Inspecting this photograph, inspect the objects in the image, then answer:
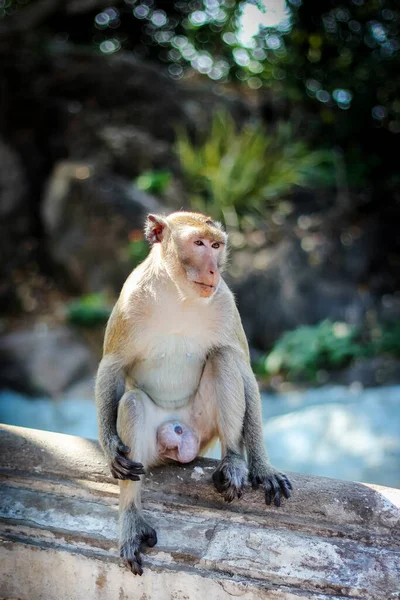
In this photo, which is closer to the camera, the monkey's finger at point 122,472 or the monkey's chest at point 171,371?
the monkey's finger at point 122,472

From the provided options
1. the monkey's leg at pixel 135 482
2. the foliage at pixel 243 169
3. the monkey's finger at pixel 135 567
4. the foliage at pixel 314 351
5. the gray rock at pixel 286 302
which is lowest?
the monkey's finger at pixel 135 567

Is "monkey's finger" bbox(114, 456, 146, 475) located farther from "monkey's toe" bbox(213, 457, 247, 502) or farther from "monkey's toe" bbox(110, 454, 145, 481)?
"monkey's toe" bbox(213, 457, 247, 502)

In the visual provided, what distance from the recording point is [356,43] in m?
10.5

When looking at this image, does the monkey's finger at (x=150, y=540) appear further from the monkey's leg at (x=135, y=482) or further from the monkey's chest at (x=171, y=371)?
the monkey's chest at (x=171, y=371)

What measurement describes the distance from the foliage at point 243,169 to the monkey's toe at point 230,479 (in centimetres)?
717

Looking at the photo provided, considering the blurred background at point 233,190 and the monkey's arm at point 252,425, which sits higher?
the blurred background at point 233,190

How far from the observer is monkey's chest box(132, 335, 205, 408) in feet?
9.23

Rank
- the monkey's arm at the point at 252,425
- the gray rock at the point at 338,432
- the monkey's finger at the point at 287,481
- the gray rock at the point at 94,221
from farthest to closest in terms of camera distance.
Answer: the gray rock at the point at 94,221
the gray rock at the point at 338,432
the monkey's arm at the point at 252,425
the monkey's finger at the point at 287,481

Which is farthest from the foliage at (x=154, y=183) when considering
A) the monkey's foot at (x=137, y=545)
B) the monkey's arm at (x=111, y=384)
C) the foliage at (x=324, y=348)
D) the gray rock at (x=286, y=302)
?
the monkey's foot at (x=137, y=545)

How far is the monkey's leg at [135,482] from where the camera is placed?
2375 millimetres

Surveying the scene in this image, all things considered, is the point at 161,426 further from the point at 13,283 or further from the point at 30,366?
the point at 13,283

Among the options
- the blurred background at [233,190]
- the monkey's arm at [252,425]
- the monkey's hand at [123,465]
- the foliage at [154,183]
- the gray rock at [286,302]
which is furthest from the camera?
the foliage at [154,183]

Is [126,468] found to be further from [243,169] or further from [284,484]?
[243,169]

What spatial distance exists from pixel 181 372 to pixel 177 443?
31 centimetres
